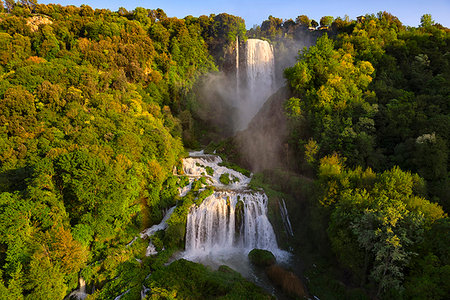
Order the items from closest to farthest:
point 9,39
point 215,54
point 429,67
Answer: point 9,39 < point 429,67 < point 215,54

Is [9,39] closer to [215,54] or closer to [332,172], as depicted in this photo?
[215,54]

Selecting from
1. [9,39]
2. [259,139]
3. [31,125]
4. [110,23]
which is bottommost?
[259,139]

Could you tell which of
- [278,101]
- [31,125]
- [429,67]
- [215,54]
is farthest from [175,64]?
[429,67]

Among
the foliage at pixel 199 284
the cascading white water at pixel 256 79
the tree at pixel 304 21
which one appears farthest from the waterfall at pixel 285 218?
the tree at pixel 304 21

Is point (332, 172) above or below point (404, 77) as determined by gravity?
below

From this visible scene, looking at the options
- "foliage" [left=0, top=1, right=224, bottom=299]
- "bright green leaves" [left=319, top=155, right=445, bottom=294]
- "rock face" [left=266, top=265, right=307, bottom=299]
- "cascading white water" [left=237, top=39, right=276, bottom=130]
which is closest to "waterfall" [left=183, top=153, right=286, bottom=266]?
"rock face" [left=266, top=265, right=307, bottom=299]

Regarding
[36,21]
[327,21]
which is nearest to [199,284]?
[36,21]

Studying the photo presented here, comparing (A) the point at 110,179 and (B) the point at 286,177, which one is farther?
(B) the point at 286,177

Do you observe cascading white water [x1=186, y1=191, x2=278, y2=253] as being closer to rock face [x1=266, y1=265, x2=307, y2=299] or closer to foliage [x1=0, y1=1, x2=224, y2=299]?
foliage [x1=0, y1=1, x2=224, y2=299]
